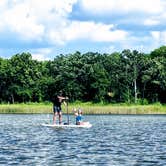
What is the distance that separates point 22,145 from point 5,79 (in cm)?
10286

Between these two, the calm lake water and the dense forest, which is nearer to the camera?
the calm lake water

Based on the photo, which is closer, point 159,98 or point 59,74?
point 159,98

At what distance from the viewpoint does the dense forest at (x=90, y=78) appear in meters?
120

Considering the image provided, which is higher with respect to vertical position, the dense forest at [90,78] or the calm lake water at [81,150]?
the dense forest at [90,78]

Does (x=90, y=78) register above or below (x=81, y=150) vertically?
above

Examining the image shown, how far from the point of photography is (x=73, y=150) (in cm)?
2972

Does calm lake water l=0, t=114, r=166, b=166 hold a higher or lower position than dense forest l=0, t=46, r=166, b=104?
lower

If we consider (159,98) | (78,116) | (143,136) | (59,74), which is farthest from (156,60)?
(143,136)

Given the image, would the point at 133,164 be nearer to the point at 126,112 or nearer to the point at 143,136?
the point at 143,136

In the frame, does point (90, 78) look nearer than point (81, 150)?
No

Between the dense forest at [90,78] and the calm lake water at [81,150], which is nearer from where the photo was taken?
the calm lake water at [81,150]

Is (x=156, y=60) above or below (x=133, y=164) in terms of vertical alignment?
above

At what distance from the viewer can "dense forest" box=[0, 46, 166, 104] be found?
120 m

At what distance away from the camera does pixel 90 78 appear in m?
123
